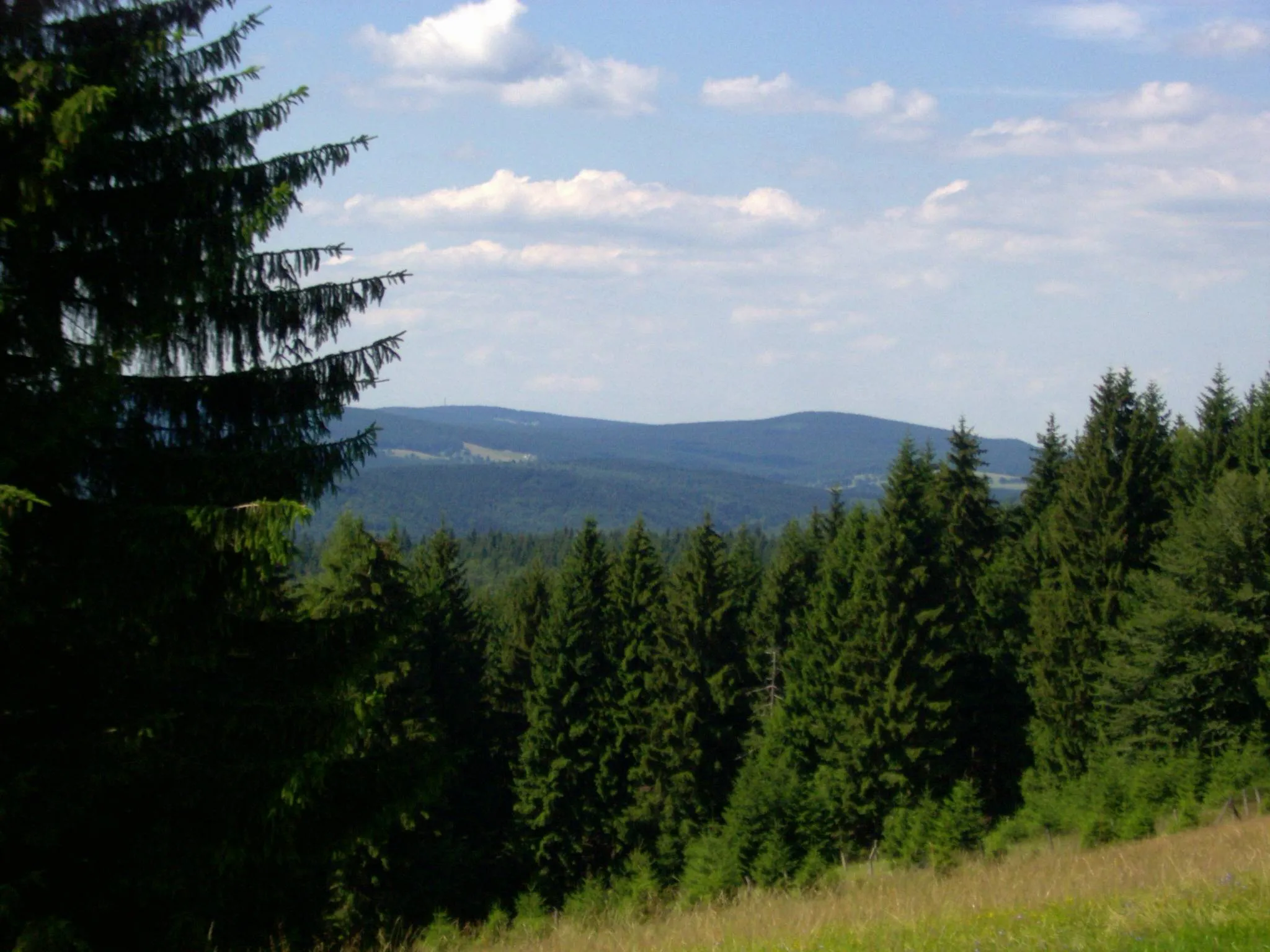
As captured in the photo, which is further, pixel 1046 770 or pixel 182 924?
pixel 1046 770

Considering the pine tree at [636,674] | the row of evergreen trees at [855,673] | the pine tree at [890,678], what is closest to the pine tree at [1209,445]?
the row of evergreen trees at [855,673]

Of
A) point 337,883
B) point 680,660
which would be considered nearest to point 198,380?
point 337,883

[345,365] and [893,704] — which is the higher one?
[345,365]

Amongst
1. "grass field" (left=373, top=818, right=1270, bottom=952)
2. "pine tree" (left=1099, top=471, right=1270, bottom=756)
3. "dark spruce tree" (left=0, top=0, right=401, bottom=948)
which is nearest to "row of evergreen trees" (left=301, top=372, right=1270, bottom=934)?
"pine tree" (left=1099, top=471, right=1270, bottom=756)

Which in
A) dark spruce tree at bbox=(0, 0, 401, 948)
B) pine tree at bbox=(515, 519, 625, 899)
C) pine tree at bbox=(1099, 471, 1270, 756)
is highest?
dark spruce tree at bbox=(0, 0, 401, 948)

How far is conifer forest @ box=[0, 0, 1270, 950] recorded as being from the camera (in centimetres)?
793

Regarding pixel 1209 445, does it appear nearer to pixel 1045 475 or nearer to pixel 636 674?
pixel 1045 475

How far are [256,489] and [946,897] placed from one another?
6.29 m

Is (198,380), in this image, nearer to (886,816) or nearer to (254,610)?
(254,610)

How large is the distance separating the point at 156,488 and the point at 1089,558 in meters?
29.9

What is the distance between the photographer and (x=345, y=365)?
9.53 meters

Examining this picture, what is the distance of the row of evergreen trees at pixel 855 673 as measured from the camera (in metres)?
27.2

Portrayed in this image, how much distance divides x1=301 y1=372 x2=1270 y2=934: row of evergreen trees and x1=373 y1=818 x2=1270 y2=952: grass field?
1600cm

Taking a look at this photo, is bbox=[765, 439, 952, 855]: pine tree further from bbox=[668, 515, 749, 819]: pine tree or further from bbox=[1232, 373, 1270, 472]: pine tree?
bbox=[1232, 373, 1270, 472]: pine tree
